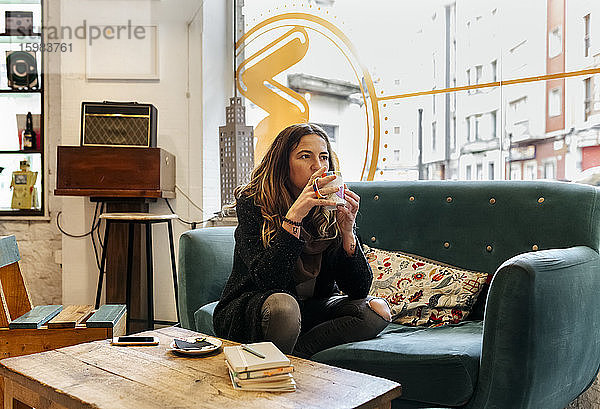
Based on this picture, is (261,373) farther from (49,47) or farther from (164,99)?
(49,47)

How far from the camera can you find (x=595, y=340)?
187 centimetres

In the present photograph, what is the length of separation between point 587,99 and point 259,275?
67.6 inches

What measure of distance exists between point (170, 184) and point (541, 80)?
2.20 m

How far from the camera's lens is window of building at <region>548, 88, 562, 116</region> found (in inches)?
106

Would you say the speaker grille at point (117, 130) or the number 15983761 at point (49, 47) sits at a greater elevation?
the number 15983761 at point (49, 47)

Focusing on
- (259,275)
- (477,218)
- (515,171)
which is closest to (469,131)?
(515,171)

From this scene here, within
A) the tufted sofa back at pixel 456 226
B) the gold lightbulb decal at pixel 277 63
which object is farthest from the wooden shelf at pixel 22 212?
the tufted sofa back at pixel 456 226

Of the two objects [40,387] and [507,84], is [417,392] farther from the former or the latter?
[507,84]

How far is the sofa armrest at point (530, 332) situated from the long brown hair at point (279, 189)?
66cm

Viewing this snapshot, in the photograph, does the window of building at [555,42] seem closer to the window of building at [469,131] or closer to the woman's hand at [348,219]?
the window of building at [469,131]

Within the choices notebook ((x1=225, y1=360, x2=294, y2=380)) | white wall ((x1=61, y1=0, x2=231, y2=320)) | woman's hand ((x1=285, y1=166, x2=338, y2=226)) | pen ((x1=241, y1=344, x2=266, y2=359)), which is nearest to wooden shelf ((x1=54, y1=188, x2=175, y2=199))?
white wall ((x1=61, y1=0, x2=231, y2=320))

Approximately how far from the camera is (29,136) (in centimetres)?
408

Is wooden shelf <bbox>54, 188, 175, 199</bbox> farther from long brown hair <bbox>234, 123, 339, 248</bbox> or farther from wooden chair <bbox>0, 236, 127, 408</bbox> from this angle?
long brown hair <bbox>234, 123, 339, 248</bbox>

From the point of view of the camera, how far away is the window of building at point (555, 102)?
2.69 m
